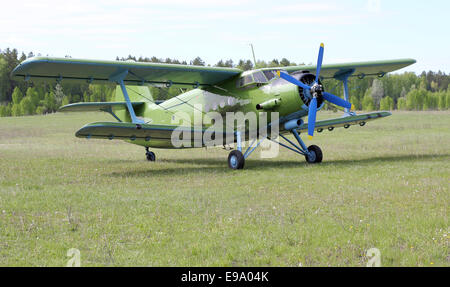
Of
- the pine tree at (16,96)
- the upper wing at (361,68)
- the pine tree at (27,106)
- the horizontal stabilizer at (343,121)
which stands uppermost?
the pine tree at (16,96)

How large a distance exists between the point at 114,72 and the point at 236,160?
4846mm

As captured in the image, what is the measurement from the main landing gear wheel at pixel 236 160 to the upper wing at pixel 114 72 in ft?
9.57

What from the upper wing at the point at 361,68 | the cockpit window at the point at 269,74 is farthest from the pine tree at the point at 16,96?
the cockpit window at the point at 269,74

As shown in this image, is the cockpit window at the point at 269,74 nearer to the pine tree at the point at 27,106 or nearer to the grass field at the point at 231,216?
the grass field at the point at 231,216

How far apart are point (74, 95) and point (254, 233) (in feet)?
353

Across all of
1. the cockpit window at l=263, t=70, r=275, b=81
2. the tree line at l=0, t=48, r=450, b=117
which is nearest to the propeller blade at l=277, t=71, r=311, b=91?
the cockpit window at l=263, t=70, r=275, b=81

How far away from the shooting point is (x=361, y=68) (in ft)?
57.3

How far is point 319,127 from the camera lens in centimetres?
1662

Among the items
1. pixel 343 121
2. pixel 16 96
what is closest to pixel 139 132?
pixel 343 121

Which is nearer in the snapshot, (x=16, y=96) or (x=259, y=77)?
(x=259, y=77)

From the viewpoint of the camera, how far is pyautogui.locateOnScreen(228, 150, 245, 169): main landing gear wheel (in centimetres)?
Result: 1418

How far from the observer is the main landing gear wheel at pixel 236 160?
14175mm

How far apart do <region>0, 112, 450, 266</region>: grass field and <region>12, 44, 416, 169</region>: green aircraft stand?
4.82ft

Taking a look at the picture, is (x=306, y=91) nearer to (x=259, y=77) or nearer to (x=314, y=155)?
(x=259, y=77)
